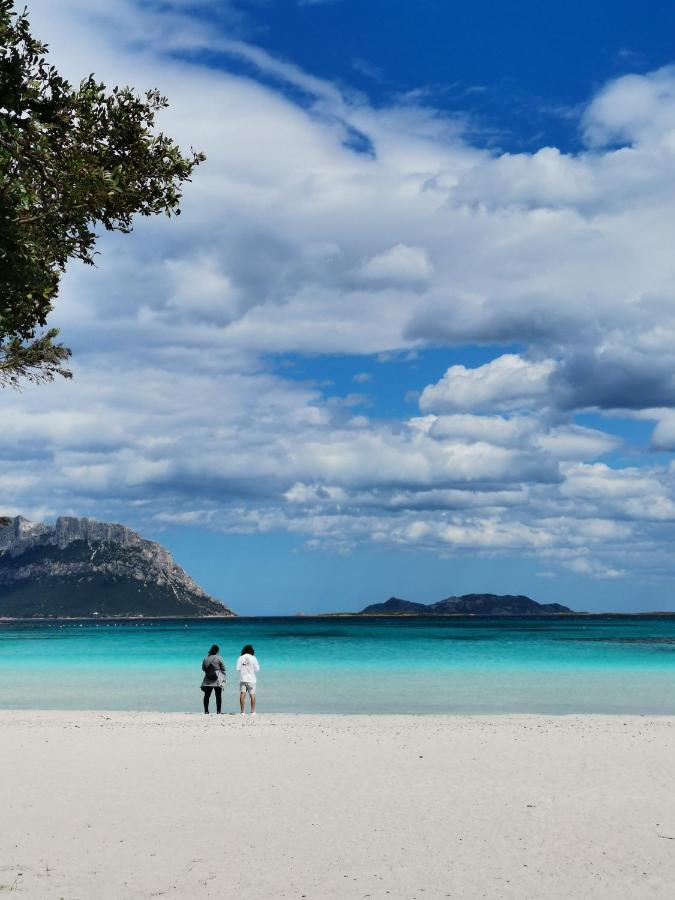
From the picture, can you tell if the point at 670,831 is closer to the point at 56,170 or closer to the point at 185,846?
the point at 185,846

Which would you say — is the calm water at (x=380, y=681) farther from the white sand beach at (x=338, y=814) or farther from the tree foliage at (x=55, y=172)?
the tree foliage at (x=55, y=172)

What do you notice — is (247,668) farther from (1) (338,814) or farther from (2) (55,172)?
(2) (55,172)

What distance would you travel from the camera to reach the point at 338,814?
14.1 metres

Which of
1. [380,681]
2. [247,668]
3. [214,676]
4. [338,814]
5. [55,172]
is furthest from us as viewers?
[380,681]

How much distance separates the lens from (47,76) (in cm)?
887

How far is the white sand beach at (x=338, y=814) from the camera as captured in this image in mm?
10609

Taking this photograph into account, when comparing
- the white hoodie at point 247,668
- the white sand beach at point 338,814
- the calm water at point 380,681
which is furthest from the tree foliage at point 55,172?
the calm water at point 380,681

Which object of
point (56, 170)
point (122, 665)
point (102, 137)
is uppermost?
point (102, 137)

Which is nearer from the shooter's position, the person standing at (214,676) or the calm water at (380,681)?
the person standing at (214,676)

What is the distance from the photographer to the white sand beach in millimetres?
10609

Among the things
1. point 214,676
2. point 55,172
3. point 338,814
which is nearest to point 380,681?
point 214,676

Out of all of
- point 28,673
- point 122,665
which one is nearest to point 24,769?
point 28,673

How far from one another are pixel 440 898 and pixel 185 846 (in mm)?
3968

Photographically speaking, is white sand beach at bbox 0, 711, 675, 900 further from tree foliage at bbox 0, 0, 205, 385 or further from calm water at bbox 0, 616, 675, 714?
Answer: calm water at bbox 0, 616, 675, 714
